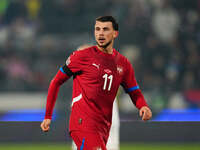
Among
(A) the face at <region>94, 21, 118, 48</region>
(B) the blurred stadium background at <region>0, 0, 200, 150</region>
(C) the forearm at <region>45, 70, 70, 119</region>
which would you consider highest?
(A) the face at <region>94, 21, 118, 48</region>

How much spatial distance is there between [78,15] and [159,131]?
4170 mm

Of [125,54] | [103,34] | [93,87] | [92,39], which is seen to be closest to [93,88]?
[93,87]

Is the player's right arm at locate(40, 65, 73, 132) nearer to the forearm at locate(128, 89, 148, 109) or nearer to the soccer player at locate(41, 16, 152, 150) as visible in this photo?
the soccer player at locate(41, 16, 152, 150)

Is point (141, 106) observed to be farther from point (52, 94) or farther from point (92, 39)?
point (92, 39)

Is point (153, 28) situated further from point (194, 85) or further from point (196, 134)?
point (196, 134)

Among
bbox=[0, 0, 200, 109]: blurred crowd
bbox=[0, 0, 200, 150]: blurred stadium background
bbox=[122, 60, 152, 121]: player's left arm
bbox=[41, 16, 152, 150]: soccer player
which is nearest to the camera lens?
bbox=[41, 16, 152, 150]: soccer player

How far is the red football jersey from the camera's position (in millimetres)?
4148

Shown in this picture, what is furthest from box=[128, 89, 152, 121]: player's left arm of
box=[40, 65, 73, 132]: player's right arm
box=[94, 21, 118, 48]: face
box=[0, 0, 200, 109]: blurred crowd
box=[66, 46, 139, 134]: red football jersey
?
box=[0, 0, 200, 109]: blurred crowd

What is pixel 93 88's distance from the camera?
4195 mm

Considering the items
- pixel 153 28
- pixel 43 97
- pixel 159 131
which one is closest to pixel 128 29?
pixel 153 28

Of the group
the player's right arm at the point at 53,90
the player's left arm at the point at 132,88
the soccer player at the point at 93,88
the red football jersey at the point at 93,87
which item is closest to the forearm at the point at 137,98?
the player's left arm at the point at 132,88

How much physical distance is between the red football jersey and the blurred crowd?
5.20 metres

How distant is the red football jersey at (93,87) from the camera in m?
4.15

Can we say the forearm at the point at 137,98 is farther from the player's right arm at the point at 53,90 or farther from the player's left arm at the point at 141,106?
the player's right arm at the point at 53,90
